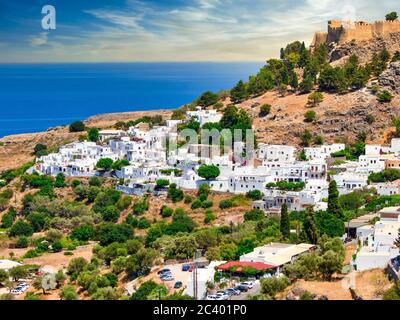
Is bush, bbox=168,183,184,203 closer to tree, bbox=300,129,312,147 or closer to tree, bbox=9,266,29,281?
tree, bbox=300,129,312,147

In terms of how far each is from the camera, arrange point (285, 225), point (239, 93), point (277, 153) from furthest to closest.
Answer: point (239, 93), point (277, 153), point (285, 225)

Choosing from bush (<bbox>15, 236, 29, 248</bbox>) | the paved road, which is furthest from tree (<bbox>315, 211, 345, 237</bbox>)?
bush (<bbox>15, 236, 29, 248</bbox>)

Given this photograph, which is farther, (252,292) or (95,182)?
(95,182)

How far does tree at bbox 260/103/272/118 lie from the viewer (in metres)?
26.9

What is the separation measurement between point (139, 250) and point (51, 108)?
42.9 m

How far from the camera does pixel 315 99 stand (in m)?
26.4

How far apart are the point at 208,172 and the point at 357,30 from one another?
43.3 ft

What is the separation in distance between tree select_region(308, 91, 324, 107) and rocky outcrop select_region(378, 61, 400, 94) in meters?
2.20

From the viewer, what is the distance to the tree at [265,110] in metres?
26.9

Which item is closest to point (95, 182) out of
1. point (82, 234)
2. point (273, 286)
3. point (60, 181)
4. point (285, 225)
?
point (60, 181)

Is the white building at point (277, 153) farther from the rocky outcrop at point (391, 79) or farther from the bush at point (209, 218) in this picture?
the rocky outcrop at point (391, 79)

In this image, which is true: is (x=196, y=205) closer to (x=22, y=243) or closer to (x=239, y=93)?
(x=22, y=243)

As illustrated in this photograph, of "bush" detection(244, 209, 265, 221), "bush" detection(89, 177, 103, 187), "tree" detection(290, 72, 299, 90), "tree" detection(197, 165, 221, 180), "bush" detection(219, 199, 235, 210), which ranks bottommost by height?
"bush" detection(244, 209, 265, 221)
